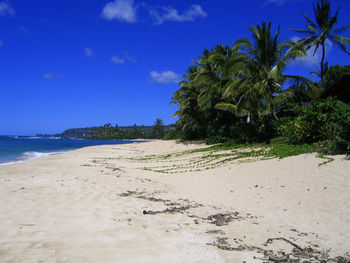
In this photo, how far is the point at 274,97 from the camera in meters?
15.4

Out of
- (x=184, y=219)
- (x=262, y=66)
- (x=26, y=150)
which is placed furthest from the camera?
(x=26, y=150)

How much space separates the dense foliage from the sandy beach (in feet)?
8.39

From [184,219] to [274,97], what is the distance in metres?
13.5

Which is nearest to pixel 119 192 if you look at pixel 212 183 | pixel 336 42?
pixel 212 183

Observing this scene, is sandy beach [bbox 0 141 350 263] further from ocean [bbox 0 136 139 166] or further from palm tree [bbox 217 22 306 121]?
ocean [bbox 0 136 139 166]

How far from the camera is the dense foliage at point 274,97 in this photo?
9.41 m

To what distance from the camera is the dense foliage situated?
941 cm

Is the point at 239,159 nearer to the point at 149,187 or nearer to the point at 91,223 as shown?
the point at 149,187

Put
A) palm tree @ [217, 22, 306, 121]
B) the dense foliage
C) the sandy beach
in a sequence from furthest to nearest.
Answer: palm tree @ [217, 22, 306, 121]
the dense foliage
the sandy beach

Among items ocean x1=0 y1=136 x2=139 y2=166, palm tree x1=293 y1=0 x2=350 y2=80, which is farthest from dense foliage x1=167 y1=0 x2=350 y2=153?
ocean x1=0 y1=136 x2=139 y2=166

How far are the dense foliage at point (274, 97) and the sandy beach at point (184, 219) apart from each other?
2.56 meters

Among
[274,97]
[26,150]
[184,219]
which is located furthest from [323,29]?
[26,150]

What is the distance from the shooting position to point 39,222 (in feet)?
10.7

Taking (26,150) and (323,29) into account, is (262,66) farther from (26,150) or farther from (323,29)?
(26,150)
